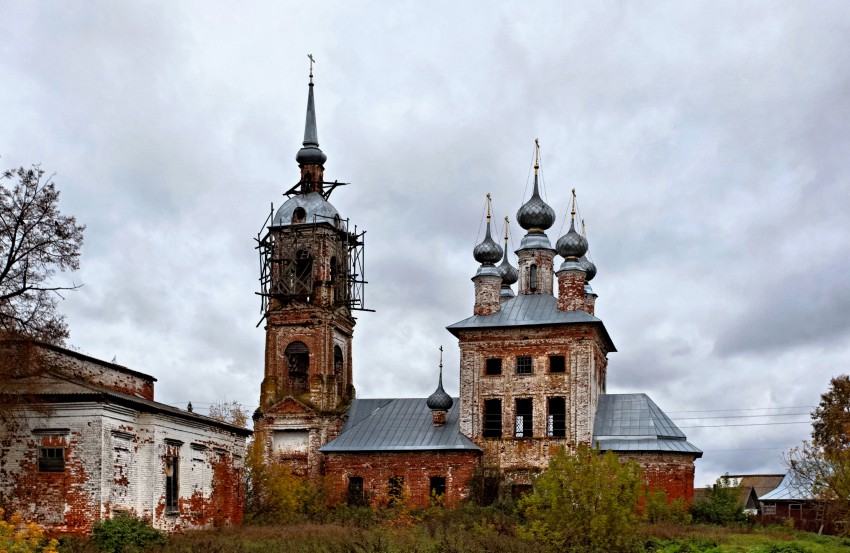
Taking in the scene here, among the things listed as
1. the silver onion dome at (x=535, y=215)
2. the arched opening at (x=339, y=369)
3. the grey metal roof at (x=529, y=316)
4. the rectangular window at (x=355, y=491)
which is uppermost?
the silver onion dome at (x=535, y=215)

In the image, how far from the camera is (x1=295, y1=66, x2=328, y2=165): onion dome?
4347 cm

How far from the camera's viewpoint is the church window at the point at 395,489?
→ 122 ft

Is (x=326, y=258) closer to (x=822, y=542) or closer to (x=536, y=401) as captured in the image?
(x=536, y=401)

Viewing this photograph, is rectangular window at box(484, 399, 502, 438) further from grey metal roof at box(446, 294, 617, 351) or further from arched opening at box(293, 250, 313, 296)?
arched opening at box(293, 250, 313, 296)

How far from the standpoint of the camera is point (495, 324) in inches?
1505

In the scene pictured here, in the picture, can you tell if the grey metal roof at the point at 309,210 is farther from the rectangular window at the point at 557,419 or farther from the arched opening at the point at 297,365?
the rectangular window at the point at 557,419

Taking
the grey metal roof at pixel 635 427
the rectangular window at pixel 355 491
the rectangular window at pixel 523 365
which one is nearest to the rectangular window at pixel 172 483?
the rectangular window at pixel 355 491

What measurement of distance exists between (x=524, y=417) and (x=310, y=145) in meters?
14.3

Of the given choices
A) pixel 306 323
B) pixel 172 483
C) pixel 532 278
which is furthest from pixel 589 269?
pixel 172 483

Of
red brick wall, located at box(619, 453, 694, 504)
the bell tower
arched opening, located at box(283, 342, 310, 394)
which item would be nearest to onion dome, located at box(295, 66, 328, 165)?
the bell tower

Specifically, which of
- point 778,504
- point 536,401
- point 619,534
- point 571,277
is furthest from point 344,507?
point 778,504

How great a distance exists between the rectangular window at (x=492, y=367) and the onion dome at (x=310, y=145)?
445 inches

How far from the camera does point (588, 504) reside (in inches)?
911

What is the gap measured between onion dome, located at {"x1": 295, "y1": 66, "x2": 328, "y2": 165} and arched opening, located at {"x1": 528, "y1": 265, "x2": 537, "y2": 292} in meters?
9.68
